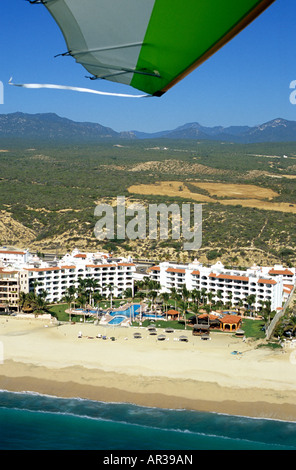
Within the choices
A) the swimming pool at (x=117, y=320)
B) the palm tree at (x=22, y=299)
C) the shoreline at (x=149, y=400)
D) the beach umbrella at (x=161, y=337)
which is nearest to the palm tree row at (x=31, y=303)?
the palm tree at (x=22, y=299)

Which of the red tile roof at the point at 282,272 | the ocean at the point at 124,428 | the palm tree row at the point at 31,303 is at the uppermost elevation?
the red tile roof at the point at 282,272

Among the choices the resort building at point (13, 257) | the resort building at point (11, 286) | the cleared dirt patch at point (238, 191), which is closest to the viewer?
the resort building at point (11, 286)

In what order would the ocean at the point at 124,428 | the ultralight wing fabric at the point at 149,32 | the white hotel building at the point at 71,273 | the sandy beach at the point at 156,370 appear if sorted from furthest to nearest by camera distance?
1. the white hotel building at the point at 71,273
2. the sandy beach at the point at 156,370
3. the ocean at the point at 124,428
4. the ultralight wing fabric at the point at 149,32

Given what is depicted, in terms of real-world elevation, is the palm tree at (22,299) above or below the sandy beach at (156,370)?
above

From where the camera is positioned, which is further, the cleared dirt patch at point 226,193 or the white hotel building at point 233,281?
the cleared dirt patch at point 226,193

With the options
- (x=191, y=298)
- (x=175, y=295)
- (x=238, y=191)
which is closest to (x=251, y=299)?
(x=191, y=298)

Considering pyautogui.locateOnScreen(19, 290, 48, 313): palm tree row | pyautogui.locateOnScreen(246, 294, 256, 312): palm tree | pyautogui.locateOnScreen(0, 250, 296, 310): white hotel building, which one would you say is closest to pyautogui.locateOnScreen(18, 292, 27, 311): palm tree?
pyautogui.locateOnScreen(19, 290, 48, 313): palm tree row

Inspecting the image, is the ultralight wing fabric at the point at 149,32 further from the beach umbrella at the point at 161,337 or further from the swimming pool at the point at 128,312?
the swimming pool at the point at 128,312
